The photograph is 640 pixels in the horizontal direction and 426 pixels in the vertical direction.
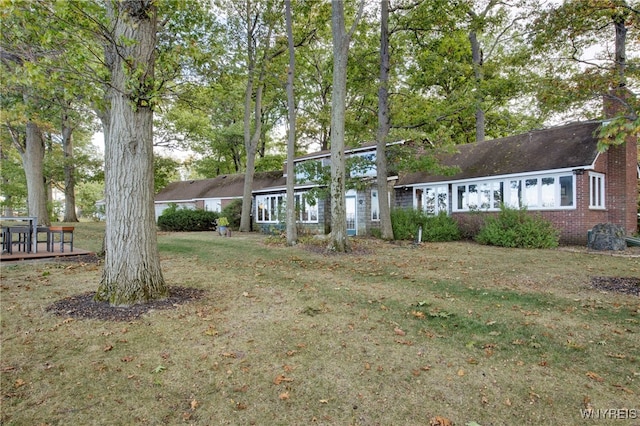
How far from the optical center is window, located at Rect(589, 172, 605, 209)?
14.2m

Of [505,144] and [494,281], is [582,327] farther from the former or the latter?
[505,144]

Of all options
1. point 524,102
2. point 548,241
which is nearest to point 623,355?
point 548,241

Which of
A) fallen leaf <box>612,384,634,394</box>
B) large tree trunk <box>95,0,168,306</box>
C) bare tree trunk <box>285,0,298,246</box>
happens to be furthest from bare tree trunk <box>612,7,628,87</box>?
bare tree trunk <box>285,0,298,246</box>

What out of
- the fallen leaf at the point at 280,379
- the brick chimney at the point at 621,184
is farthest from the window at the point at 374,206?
the fallen leaf at the point at 280,379

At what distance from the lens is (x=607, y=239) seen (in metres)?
12.2

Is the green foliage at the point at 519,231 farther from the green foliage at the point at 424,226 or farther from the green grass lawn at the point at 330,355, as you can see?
the green grass lawn at the point at 330,355

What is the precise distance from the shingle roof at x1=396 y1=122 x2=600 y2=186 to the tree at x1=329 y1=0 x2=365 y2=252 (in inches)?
291

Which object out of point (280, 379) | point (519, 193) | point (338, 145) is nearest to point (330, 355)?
point (280, 379)

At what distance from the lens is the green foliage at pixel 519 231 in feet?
42.0

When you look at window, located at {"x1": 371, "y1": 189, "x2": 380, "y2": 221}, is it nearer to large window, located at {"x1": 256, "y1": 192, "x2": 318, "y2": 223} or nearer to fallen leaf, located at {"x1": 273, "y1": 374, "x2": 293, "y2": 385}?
large window, located at {"x1": 256, "y1": 192, "x2": 318, "y2": 223}

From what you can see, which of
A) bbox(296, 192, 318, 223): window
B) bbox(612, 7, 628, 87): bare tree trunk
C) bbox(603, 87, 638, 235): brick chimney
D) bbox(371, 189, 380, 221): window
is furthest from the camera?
bbox(296, 192, 318, 223): window

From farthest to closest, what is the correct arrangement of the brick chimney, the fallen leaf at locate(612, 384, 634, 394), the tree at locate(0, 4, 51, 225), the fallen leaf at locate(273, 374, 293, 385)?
the brick chimney
the tree at locate(0, 4, 51, 225)
the fallen leaf at locate(273, 374, 293, 385)
the fallen leaf at locate(612, 384, 634, 394)

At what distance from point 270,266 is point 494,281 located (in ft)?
17.4

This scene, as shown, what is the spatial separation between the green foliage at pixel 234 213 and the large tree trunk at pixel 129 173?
1826 cm
